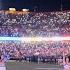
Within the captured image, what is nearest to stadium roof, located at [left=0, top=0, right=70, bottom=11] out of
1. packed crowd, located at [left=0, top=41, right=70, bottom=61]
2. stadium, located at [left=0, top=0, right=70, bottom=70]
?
stadium, located at [left=0, top=0, right=70, bottom=70]

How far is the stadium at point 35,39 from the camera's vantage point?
239 inches

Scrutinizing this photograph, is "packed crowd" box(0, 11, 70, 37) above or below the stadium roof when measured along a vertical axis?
below

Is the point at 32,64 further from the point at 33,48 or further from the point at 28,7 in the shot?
the point at 28,7

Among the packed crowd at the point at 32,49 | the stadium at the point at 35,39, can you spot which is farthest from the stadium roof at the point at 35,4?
the packed crowd at the point at 32,49

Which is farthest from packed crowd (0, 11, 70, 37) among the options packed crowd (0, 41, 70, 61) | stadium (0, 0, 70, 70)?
packed crowd (0, 41, 70, 61)

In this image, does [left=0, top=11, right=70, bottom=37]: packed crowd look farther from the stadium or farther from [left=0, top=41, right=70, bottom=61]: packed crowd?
[left=0, top=41, right=70, bottom=61]: packed crowd

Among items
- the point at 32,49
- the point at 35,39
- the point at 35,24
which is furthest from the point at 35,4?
the point at 32,49

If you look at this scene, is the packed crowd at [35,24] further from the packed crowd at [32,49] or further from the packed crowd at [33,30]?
the packed crowd at [32,49]

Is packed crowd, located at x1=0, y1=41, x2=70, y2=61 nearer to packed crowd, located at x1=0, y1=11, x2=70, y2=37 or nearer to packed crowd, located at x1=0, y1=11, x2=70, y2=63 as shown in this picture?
packed crowd, located at x1=0, y1=11, x2=70, y2=63

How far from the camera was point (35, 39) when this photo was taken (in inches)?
241

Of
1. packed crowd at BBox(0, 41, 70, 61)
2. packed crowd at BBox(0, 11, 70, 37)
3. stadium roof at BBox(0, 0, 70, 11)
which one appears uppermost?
stadium roof at BBox(0, 0, 70, 11)

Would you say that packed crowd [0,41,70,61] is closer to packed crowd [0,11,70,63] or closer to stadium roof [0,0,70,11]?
packed crowd [0,11,70,63]

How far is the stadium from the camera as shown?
19.9 ft

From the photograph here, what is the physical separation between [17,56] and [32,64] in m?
0.19
